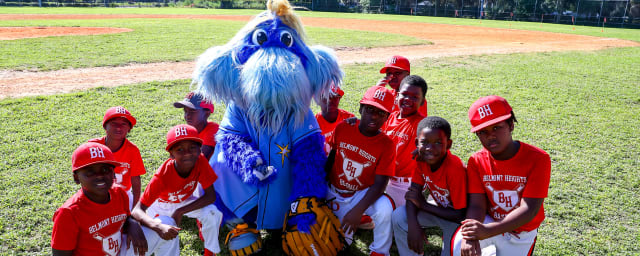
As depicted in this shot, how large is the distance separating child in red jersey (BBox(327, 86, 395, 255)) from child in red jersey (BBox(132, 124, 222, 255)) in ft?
3.08

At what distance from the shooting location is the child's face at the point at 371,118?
10.3 feet

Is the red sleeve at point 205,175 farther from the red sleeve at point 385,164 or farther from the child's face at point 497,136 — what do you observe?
the child's face at point 497,136

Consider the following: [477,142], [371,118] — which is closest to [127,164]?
[371,118]

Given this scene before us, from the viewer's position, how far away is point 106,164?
2350 mm

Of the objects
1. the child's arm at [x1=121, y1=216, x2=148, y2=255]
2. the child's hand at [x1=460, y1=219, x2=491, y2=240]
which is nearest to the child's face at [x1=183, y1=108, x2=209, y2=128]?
the child's arm at [x1=121, y1=216, x2=148, y2=255]

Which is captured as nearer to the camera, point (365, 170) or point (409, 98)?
point (365, 170)

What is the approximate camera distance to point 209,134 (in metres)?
3.79

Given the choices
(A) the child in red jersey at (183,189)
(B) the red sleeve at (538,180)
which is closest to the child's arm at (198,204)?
(A) the child in red jersey at (183,189)

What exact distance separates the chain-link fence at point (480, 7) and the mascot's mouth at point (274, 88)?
31114 mm

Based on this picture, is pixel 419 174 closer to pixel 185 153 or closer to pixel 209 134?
pixel 185 153

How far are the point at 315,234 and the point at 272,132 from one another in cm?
83

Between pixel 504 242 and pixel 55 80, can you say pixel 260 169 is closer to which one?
pixel 504 242

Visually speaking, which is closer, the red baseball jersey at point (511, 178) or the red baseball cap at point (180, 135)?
the red baseball jersey at point (511, 178)

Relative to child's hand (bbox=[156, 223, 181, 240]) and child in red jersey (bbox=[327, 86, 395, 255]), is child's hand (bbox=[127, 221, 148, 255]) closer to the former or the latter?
child's hand (bbox=[156, 223, 181, 240])
